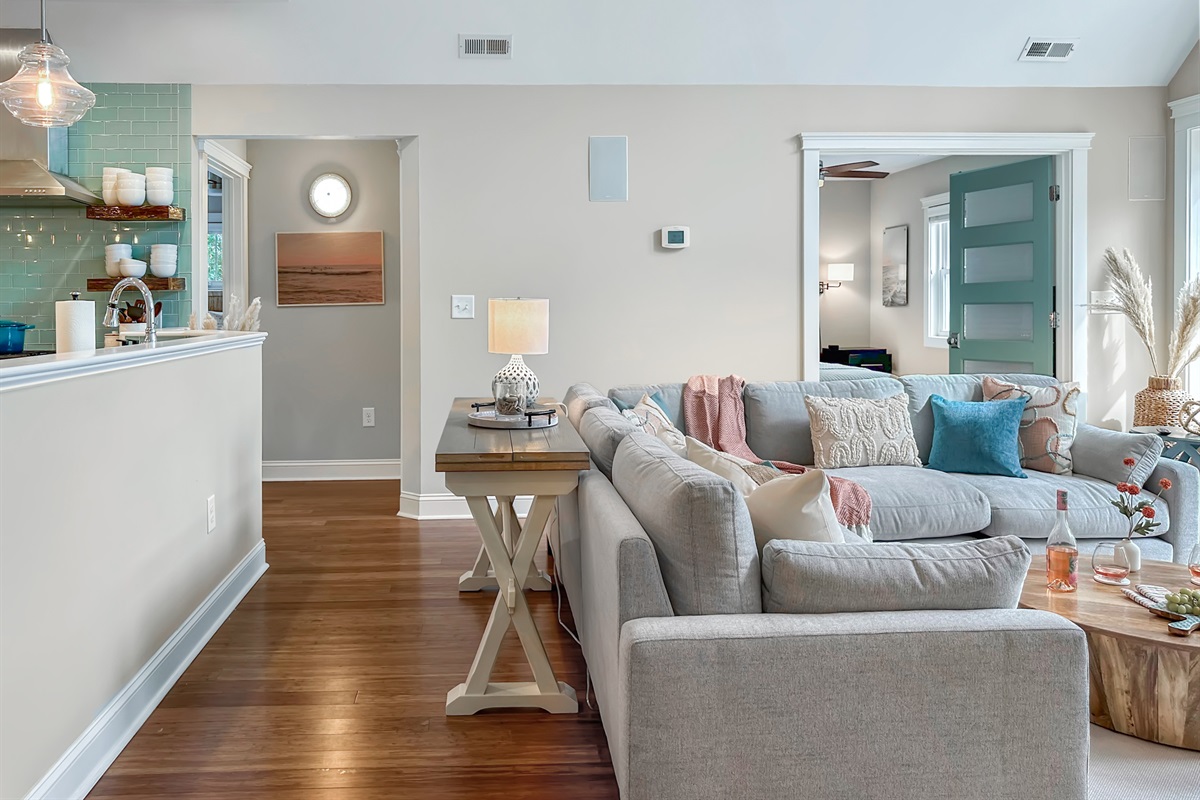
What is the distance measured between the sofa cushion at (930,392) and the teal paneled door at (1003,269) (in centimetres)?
138

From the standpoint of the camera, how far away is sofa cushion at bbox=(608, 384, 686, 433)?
403 centimetres

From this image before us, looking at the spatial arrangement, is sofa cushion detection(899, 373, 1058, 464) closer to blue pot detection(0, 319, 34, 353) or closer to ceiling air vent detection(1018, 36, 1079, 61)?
ceiling air vent detection(1018, 36, 1079, 61)

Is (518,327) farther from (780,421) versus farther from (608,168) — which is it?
(608,168)

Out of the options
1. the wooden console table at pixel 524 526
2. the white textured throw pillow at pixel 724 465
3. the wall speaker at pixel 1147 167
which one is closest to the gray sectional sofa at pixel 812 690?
the white textured throw pillow at pixel 724 465

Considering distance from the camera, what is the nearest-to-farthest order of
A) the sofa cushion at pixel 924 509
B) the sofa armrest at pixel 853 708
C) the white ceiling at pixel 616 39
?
the sofa armrest at pixel 853 708
the sofa cushion at pixel 924 509
the white ceiling at pixel 616 39

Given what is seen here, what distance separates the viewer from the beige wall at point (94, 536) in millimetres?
1912

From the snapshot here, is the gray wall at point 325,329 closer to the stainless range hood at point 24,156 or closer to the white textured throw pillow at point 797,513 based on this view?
the stainless range hood at point 24,156

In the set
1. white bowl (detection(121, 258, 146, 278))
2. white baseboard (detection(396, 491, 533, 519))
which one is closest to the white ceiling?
white bowl (detection(121, 258, 146, 278))

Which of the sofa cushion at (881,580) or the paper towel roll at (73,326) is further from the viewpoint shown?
the paper towel roll at (73,326)

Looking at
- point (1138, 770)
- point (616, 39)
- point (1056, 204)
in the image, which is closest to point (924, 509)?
point (1138, 770)

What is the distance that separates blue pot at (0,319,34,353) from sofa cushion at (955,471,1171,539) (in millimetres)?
4321

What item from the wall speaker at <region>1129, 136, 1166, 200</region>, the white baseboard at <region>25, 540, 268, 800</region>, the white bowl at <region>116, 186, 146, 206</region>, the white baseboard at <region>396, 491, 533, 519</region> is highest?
the wall speaker at <region>1129, 136, 1166, 200</region>

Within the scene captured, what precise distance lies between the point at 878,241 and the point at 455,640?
23.6 feet

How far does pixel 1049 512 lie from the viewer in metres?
3.66
